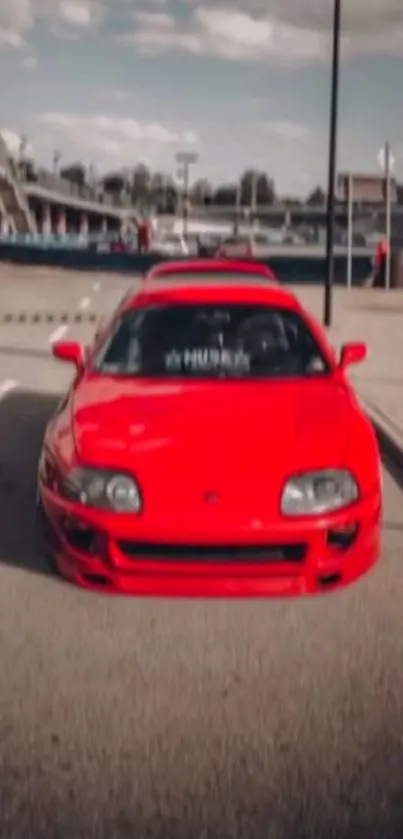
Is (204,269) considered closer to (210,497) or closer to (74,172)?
(210,497)

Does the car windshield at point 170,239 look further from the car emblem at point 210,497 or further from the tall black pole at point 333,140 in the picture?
the car emblem at point 210,497

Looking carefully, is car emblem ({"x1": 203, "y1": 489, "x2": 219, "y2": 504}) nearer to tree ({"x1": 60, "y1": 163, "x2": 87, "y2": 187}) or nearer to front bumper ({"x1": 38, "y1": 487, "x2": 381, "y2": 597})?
front bumper ({"x1": 38, "y1": 487, "x2": 381, "y2": 597})

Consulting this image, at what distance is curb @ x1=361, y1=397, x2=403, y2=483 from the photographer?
939cm

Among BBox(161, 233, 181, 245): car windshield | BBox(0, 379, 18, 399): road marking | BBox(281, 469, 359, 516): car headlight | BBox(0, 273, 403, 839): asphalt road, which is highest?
BBox(281, 469, 359, 516): car headlight

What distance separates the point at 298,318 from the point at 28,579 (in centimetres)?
222

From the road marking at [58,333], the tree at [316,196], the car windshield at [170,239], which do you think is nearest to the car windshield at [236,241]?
the car windshield at [170,239]

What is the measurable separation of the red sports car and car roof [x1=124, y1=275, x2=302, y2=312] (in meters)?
1.04

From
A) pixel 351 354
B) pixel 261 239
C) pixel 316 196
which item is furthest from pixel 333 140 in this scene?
pixel 316 196

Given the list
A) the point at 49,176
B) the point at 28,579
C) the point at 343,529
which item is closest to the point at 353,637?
the point at 343,529

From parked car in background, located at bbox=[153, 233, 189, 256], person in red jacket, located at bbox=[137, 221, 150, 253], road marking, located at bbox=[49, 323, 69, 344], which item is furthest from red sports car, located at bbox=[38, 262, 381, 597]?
person in red jacket, located at bbox=[137, 221, 150, 253]

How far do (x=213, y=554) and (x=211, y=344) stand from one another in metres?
1.94

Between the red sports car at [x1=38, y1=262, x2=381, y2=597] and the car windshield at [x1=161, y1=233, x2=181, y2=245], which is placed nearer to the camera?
the red sports car at [x1=38, y1=262, x2=381, y2=597]

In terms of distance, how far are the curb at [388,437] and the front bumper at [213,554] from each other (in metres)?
3.23

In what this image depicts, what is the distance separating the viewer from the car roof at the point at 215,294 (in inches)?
296
